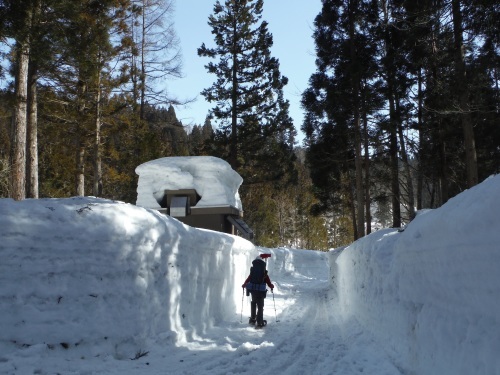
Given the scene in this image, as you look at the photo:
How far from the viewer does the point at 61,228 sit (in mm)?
5996

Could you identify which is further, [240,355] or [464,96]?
[464,96]

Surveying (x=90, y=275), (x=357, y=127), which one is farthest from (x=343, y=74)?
(x=90, y=275)

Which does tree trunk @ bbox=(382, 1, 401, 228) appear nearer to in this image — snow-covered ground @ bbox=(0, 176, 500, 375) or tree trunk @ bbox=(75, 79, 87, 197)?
snow-covered ground @ bbox=(0, 176, 500, 375)

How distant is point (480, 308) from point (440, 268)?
1.00 meters

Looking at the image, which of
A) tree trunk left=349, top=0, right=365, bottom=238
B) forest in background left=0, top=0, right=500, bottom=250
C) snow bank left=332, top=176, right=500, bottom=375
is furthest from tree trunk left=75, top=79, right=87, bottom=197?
snow bank left=332, top=176, right=500, bottom=375

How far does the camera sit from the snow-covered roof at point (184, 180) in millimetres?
18703

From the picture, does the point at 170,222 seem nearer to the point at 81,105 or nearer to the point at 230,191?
the point at 230,191

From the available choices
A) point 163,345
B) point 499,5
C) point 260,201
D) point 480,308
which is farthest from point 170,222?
point 260,201

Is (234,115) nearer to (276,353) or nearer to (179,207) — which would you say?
(179,207)

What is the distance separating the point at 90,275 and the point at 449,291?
465 centimetres

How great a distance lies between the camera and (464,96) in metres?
12.7

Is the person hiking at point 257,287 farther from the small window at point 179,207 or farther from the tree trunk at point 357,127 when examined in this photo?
the tree trunk at point 357,127

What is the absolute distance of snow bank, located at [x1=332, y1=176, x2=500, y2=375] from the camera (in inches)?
134

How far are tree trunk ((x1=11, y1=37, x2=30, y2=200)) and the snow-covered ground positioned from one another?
560 cm
